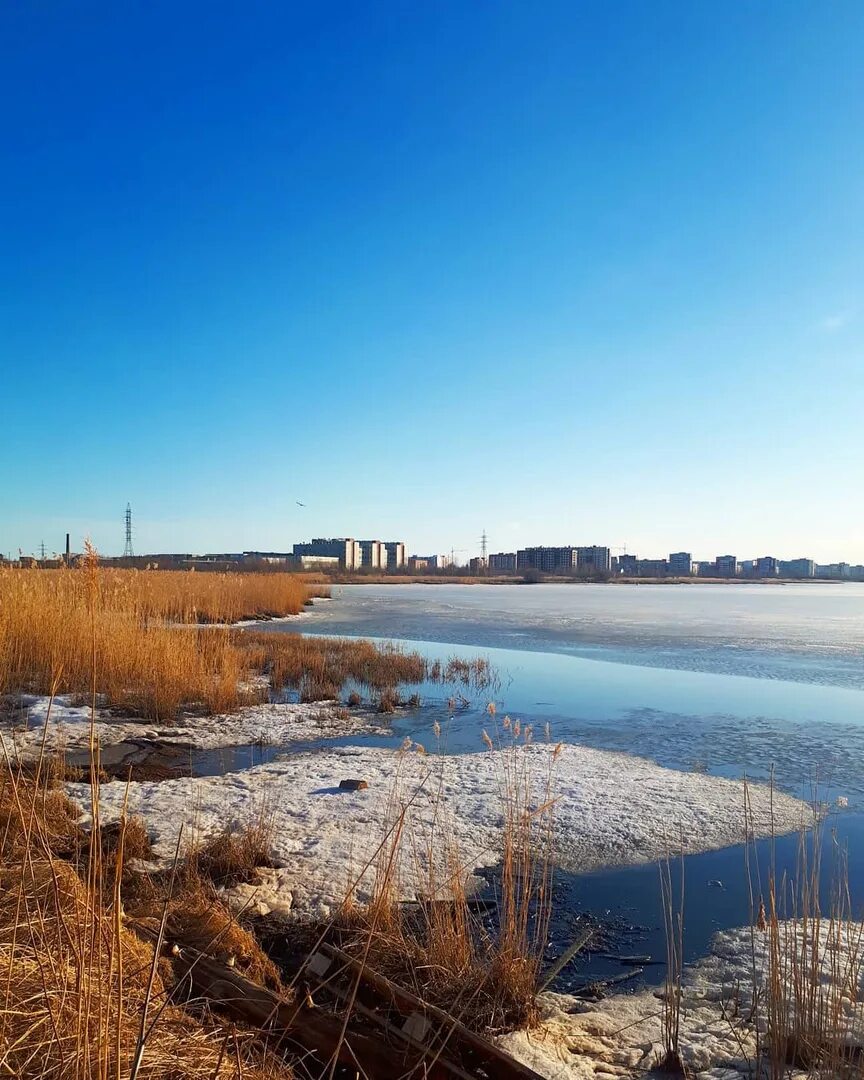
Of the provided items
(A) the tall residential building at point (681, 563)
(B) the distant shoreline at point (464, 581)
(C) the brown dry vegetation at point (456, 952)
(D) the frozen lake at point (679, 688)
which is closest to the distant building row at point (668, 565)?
(A) the tall residential building at point (681, 563)

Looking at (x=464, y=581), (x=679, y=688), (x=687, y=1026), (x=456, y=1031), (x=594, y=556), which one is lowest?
(x=464, y=581)

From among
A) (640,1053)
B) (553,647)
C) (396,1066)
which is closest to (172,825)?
(396,1066)

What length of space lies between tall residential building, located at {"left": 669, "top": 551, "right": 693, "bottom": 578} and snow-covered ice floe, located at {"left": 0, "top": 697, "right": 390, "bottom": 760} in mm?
Result: 149154

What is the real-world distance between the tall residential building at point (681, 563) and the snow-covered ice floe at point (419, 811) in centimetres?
15087

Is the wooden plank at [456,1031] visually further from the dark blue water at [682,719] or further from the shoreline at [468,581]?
the shoreline at [468,581]

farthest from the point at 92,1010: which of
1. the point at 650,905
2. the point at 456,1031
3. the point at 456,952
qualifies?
the point at 650,905

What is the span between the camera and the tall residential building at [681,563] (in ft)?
508

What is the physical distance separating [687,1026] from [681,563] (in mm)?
169066

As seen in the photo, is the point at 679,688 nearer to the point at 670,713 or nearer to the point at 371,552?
the point at 670,713

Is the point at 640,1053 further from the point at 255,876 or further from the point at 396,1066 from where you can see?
the point at 255,876

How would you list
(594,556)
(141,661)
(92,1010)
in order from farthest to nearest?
(594,556), (141,661), (92,1010)

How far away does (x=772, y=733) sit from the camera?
28.4ft

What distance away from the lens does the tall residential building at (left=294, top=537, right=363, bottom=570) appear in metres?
140

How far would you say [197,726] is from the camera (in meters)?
8.85
